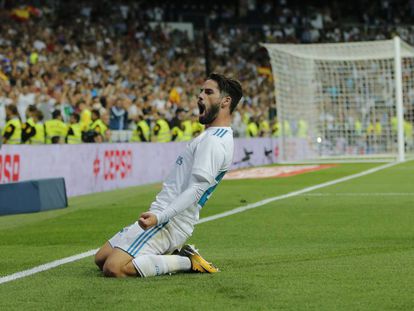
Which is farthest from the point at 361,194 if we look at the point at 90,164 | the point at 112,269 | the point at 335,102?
the point at 335,102

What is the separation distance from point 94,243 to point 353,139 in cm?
2609

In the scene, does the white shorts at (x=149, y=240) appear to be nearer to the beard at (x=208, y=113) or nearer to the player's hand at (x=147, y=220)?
the player's hand at (x=147, y=220)

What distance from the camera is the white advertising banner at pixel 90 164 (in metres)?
17.4

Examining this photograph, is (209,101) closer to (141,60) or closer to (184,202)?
(184,202)

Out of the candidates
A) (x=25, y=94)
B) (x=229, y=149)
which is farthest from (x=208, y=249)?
(x=25, y=94)

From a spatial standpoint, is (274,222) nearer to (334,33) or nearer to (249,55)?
(249,55)

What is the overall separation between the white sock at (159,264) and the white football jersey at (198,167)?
223 mm

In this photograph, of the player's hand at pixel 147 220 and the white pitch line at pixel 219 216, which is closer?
the player's hand at pixel 147 220

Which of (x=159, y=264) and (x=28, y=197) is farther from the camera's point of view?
(x=28, y=197)

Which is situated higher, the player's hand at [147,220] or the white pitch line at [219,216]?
the player's hand at [147,220]

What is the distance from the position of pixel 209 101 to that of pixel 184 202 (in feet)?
2.52

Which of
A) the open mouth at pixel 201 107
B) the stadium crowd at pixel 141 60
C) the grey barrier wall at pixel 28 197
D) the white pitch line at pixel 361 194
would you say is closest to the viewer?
the open mouth at pixel 201 107

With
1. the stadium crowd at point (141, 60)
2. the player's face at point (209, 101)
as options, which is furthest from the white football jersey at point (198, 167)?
the stadium crowd at point (141, 60)

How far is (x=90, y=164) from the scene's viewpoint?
20.1 m
